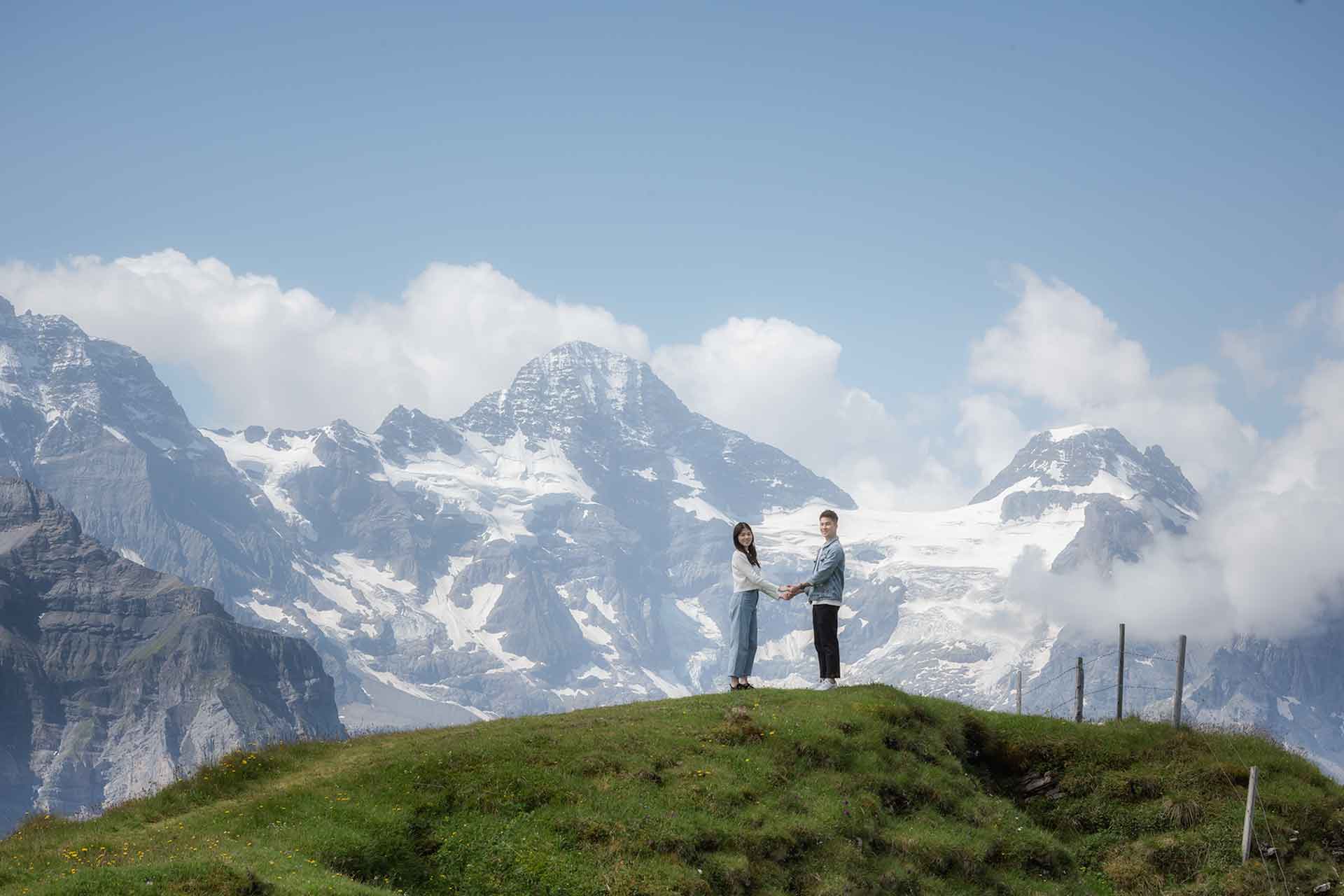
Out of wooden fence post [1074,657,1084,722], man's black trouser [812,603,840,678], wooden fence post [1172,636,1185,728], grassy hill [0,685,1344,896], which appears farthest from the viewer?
wooden fence post [1074,657,1084,722]

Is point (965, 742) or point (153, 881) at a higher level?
point (965, 742)

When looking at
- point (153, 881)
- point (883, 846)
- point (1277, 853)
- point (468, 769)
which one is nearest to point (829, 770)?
point (883, 846)

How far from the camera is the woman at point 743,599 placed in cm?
3250

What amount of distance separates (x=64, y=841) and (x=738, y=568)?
17.1 meters

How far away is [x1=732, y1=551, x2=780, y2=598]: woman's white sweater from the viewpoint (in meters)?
32.4

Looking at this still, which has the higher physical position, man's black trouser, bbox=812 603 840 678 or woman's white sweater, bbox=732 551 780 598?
woman's white sweater, bbox=732 551 780 598

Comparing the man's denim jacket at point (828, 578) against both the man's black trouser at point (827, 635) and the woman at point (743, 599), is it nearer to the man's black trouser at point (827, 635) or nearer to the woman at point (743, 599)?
the man's black trouser at point (827, 635)

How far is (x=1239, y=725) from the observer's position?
36344mm

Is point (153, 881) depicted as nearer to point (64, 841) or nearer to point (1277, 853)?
point (64, 841)

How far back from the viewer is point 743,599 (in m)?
33.1

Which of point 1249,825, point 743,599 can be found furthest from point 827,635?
point 1249,825

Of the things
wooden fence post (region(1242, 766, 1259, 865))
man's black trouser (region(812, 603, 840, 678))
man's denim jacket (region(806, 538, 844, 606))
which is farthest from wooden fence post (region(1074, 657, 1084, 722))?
man's denim jacket (region(806, 538, 844, 606))

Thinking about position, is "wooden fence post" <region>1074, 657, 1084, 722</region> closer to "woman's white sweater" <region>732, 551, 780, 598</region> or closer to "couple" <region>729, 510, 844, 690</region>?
"couple" <region>729, 510, 844, 690</region>

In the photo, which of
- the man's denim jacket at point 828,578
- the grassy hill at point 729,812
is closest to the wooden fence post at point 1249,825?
the grassy hill at point 729,812
